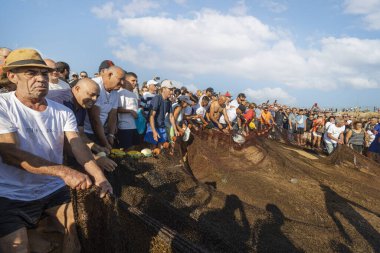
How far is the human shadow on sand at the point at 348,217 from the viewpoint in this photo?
4.83 meters

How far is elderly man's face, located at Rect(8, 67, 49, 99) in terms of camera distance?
248 cm

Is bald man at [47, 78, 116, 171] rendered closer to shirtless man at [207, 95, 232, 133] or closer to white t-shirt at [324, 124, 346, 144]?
shirtless man at [207, 95, 232, 133]

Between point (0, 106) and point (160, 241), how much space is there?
1587mm

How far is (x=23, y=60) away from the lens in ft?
8.09

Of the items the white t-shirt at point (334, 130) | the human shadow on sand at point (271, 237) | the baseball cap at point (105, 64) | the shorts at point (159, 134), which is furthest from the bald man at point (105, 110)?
the white t-shirt at point (334, 130)

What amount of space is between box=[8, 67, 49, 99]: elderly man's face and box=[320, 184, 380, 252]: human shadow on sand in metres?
4.50

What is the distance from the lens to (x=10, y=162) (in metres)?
2.32

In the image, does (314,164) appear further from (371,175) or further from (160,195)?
(160,195)

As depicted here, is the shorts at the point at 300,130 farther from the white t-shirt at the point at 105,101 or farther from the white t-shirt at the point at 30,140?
the white t-shirt at the point at 30,140

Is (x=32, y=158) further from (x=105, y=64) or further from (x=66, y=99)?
(x=105, y=64)

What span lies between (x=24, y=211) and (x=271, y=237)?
3.08m

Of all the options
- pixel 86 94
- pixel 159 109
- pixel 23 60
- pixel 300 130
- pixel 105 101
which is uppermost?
pixel 23 60

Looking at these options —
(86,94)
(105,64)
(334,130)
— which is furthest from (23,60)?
(334,130)

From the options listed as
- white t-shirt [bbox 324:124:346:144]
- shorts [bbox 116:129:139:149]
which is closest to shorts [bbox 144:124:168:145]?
shorts [bbox 116:129:139:149]
